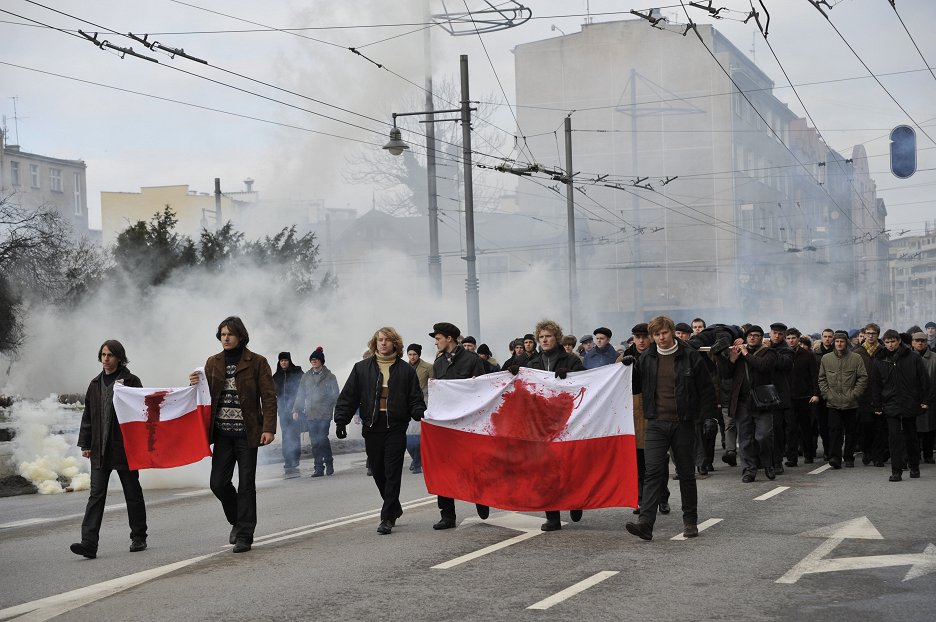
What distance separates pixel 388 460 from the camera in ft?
31.7

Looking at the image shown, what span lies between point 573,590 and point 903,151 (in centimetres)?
1769

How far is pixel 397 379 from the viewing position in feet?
31.7

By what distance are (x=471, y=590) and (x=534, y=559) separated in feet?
3.87

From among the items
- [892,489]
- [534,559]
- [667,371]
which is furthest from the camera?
[892,489]

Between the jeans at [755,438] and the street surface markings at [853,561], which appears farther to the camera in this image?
the jeans at [755,438]

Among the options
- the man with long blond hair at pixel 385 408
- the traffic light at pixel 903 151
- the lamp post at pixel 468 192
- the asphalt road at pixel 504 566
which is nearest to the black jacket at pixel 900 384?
the asphalt road at pixel 504 566

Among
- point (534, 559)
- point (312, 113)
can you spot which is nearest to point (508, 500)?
point (534, 559)

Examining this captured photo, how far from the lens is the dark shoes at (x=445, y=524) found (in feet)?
32.1

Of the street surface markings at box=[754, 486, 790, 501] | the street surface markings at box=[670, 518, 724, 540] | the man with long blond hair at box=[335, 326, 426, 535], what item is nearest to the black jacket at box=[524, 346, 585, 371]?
the man with long blond hair at box=[335, 326, 426, 535]

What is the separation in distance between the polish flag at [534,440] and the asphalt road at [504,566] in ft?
1.07

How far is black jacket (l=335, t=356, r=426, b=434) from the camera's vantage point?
9.63m

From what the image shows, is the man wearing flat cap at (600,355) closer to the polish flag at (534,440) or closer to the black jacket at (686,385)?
the polish flag at (534,440)

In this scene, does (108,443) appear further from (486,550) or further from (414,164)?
(414,164)

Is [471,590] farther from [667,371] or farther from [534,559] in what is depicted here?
[667,371]
